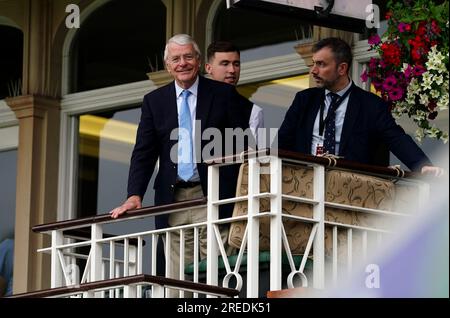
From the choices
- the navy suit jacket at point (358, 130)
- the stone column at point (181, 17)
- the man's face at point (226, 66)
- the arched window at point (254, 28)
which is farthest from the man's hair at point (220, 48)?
the stone column at point (181, 17)

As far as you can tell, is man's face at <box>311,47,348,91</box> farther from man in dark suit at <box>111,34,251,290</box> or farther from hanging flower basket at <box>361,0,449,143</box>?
man in dark suit at <box>111,34,251,290</box>

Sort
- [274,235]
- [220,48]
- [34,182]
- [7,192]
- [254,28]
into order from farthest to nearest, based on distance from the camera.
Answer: [7,192] → [34,182] → [254,28] → [220,48] → [274,235]

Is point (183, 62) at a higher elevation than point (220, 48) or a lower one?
lower

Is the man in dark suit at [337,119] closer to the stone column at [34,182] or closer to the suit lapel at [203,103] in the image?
the suit lapel at [203,103]

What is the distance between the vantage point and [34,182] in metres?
14.9

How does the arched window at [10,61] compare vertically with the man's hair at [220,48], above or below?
above

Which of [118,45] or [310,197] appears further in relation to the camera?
[118,45]

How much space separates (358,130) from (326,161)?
77 cm

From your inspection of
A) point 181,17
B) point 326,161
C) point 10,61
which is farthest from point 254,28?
point 326,161

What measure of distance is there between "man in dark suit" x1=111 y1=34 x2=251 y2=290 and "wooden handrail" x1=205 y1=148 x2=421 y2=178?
0.69 m

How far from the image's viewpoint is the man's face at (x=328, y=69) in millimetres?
10750

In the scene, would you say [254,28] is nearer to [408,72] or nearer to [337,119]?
[337,119]

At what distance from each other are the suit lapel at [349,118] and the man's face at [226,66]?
3.03ft

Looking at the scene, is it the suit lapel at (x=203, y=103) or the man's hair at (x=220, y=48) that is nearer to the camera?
the suit lapel at (x=203, y=103)
